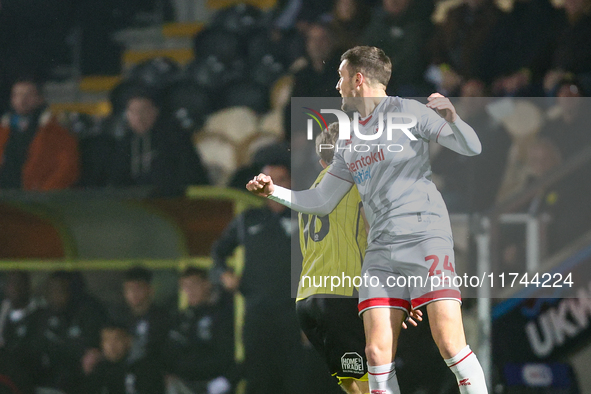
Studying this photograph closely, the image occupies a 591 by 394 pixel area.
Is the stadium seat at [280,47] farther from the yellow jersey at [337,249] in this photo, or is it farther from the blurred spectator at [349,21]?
the yellow jersey at [337,249]

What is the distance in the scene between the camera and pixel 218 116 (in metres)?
3.99

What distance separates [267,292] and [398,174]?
4.24ft

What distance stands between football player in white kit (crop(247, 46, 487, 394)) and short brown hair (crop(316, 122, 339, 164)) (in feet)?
1.72

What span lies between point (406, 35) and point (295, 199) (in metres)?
1.33

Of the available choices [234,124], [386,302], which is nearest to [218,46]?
[234,124]

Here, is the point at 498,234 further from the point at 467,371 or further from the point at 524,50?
the point at 467,371

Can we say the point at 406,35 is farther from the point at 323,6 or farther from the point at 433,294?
the point at 433,294

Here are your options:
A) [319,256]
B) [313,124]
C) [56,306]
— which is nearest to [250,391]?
[319,256]

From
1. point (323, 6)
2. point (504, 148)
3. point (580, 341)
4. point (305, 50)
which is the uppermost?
point (323, 6)

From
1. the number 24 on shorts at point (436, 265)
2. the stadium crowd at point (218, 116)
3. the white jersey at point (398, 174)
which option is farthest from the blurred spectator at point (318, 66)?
the number 24 on shorts at point (436, 265)

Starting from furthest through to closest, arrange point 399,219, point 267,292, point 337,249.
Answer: point 267,292, point 337,249, point 399,219

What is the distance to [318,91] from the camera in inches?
150

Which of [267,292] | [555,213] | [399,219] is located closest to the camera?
[399,219]

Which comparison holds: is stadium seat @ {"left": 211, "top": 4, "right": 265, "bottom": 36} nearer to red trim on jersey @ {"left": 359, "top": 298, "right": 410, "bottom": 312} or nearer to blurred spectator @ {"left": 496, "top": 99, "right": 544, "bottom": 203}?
blurred spectator @ {"left": 496, "top": 99, "right": 544, "bottom": 203}
